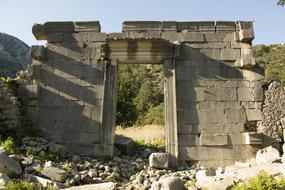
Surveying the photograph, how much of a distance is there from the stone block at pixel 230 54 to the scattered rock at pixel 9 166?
21.2 feet

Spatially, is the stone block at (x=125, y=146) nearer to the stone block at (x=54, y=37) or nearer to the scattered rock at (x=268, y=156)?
the stone block at (x=54, y=37)

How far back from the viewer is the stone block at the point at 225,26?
37.3 feet

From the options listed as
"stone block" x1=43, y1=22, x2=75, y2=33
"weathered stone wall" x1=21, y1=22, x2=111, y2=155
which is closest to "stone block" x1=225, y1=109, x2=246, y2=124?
"weathered stone wall" x1=21, y1=22, x2=111, y2=155

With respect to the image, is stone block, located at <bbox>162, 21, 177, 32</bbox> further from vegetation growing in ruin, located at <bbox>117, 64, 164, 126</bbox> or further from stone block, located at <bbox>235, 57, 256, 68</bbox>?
vegetation growing in ruin, located at <bbox>117, 64, 164, 126</bbox>

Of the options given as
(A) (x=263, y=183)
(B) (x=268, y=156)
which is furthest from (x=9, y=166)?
(B) (x=268, y=156)

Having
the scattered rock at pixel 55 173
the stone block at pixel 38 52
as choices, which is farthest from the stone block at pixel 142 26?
the scattered rock at pixel 55 173

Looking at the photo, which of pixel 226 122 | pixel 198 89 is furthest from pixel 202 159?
pixel 198 89

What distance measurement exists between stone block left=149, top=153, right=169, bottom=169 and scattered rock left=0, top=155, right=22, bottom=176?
11.2 ft

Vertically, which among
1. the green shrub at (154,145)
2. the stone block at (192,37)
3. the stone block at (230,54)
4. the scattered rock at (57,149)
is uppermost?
the stone block at (192,37)

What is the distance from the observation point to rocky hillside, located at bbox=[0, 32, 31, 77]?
888 inches

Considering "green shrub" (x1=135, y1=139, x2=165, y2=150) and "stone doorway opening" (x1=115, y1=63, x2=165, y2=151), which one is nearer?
"green shrub" (x1=135, y1=139, x2=165, y2=150)

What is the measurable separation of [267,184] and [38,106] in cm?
693

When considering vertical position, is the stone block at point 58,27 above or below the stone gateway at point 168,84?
above

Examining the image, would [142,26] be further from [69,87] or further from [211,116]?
[211,116]
